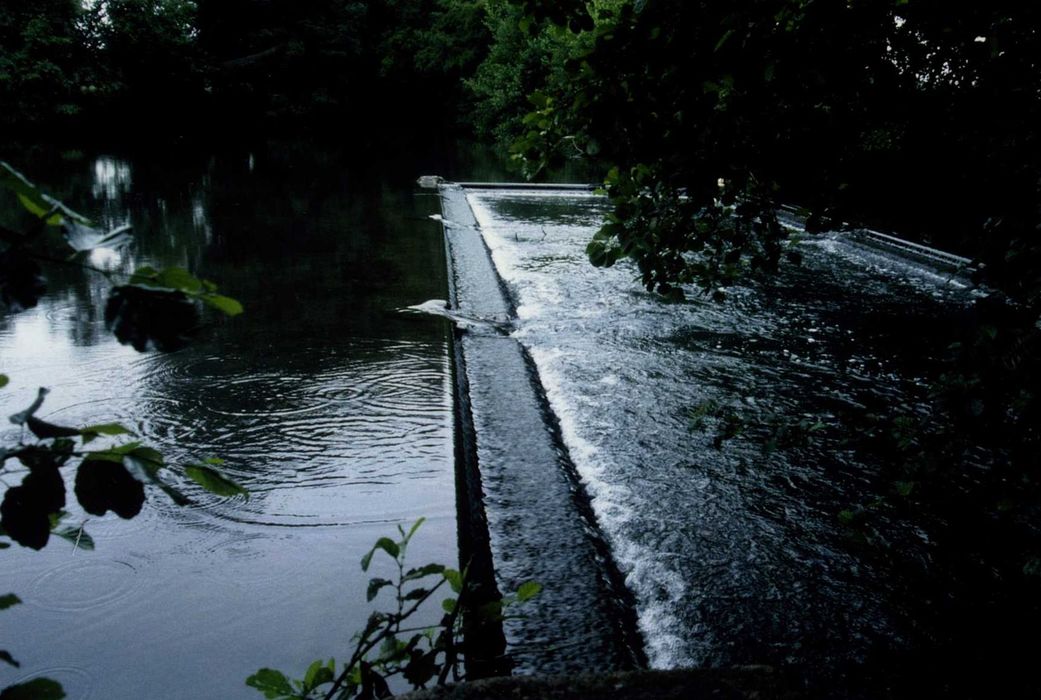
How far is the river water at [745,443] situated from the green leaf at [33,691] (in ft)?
3.84

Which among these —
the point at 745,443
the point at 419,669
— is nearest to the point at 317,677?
the point at 419,669

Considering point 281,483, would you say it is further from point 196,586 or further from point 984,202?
point 984,202

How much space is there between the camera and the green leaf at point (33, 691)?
781mm

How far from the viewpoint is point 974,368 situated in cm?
145

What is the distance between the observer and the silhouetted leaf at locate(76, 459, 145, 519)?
0.80 m

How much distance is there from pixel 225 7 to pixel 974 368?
32978mm

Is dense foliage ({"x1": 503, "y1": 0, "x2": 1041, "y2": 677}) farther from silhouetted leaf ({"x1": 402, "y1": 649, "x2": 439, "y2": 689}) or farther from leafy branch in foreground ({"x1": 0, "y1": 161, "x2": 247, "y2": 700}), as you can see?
leafy branch in foreground ({"x1": 0, "y1": 161, "x2": 247, "y2": 700})

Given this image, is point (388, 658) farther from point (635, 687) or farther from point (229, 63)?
point (229, 63)

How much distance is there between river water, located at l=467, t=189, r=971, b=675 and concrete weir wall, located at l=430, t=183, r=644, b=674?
3.2 inches

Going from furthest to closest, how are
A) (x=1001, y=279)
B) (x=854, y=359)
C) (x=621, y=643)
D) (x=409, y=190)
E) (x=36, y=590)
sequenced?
1. (x=409, y=190)
2. (x=854, y=359)
3. (x=36, y=590)
4. (x=621, y=643)
5. (x=1001, y=279)

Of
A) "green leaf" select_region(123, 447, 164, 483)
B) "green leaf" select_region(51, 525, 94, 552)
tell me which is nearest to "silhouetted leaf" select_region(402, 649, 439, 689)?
"green leaf" select_region(51, 525, 94, 552)

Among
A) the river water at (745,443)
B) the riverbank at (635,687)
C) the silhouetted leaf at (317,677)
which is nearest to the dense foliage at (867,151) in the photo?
the river water at (745,443)

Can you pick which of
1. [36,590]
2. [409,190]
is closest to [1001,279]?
[36,590]

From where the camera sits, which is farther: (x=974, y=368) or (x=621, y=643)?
(x=621, y=643)
